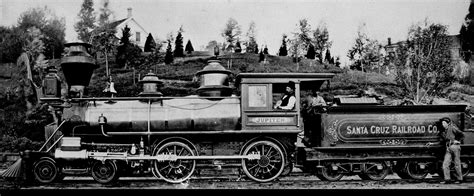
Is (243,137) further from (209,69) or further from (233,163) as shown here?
(209,69)

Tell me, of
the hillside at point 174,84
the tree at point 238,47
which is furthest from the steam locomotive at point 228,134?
the tree at point 238,47

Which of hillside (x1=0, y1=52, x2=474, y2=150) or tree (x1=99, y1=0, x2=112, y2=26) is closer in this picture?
hillside (x1=0, y1=52, x2=474, y2=150)

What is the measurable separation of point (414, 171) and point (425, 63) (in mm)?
21552

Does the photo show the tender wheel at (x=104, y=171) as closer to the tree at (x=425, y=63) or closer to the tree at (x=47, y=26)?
the tree at (x=425, y=63)

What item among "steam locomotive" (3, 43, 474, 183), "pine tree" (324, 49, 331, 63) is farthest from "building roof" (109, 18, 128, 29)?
"steam locomotive" (3, 43, 474, 183)

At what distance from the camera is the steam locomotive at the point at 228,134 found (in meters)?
9.58

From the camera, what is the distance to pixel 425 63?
1155 inches

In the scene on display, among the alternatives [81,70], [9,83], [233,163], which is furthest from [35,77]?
[233,163]

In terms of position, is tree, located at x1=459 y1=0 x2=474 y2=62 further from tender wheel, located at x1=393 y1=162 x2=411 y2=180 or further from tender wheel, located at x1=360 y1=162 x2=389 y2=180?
tender wheel, located at x1=360 y1=162 x2=389 y2=180

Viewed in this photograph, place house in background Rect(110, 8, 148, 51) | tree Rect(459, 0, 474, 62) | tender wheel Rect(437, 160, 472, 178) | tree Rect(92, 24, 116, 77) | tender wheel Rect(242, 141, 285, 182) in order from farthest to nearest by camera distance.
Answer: house in background Rect(110, 8, 148, 51) < tree Rect(459, 0, 474, 62) < tree Rect(92, 24, 116, 77) < tender wheel Rect(437, 160, 472, 178) < tender wheel Rect(242, 141, 285, 182)

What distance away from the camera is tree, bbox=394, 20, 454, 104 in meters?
28.2

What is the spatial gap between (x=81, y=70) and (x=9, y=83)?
25.7 m

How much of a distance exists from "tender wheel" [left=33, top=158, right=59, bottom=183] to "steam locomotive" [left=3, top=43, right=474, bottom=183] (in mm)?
21

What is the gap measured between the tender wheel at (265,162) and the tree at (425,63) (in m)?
21.1
